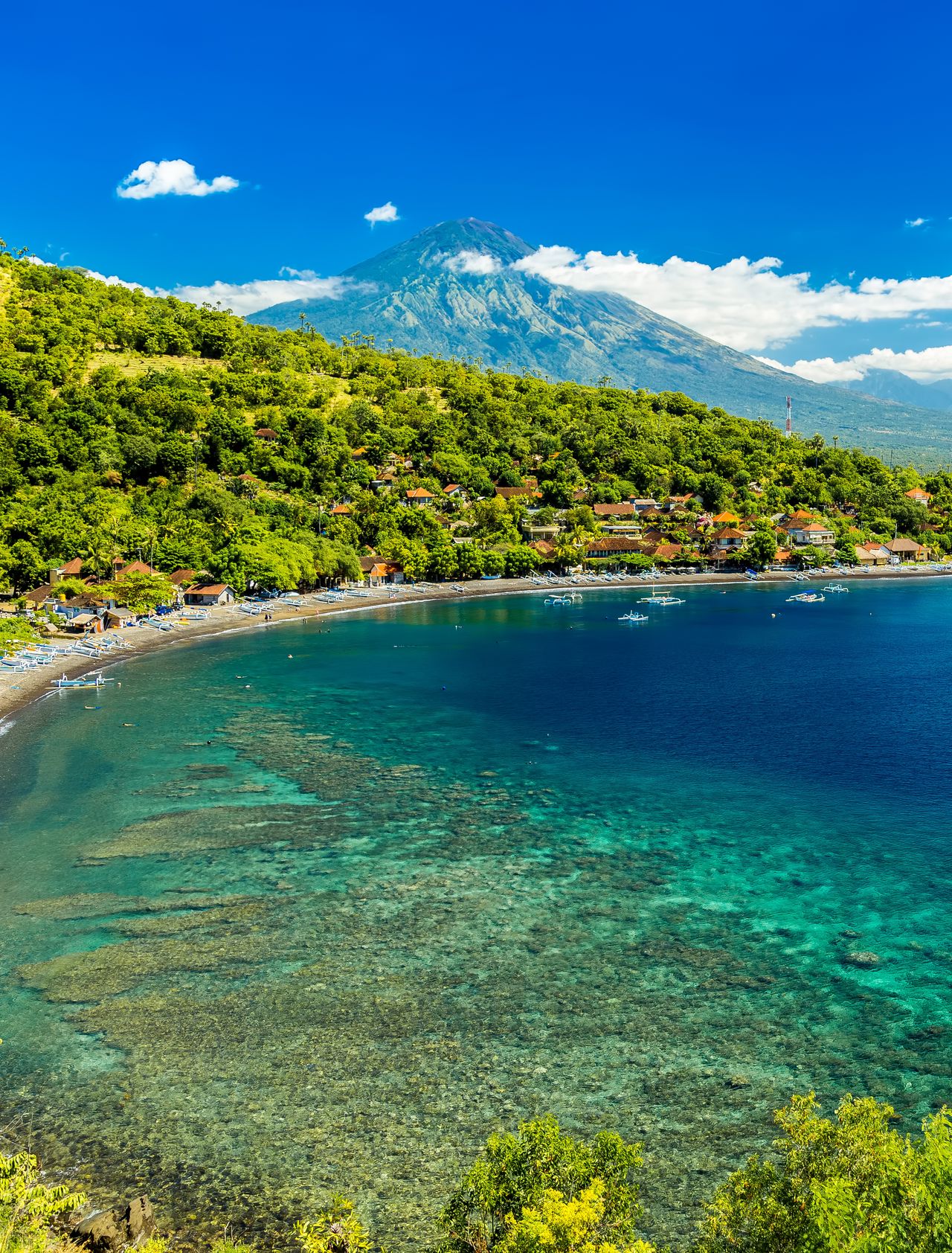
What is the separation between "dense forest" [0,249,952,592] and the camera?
8806cm

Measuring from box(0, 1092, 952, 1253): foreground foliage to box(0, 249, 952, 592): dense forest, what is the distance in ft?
238

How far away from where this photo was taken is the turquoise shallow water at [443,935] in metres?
15.6

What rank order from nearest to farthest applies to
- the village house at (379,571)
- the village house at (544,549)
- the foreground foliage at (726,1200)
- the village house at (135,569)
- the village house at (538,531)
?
1. the foreground foliage at (726,1200)
2. the village house at (135,569)
3. the village house at (379,571)
4. the village house at (544,549)
5. the village house at (538,531)

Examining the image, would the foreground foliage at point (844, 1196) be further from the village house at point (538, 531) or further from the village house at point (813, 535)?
the village house at point (813, 535)

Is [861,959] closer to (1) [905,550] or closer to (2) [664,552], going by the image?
(2) [664,552]

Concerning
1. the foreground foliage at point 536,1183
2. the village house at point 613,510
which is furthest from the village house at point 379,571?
the foreground foliage at point 536,1183

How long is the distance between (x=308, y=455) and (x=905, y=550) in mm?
90617

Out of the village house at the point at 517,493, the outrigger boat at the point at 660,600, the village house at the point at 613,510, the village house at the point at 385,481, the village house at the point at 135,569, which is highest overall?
the village house at the point at 385,481

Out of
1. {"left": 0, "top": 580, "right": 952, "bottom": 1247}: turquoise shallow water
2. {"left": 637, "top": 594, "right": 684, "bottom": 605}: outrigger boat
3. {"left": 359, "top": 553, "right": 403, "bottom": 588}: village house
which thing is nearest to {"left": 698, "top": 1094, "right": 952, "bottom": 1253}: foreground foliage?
{"left": 0, "top": 580, "right": 952, "bottom": 1247}: turquoise shallow water

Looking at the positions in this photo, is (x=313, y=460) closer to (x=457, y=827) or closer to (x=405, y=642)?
(x=405, y=642)

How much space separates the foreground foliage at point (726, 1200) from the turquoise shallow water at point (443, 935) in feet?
10.5

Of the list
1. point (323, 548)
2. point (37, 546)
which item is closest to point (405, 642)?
point (323, 548)

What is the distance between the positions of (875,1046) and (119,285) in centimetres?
16265

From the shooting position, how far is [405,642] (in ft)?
222
